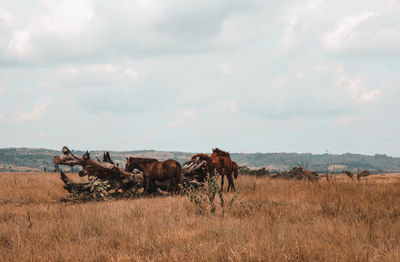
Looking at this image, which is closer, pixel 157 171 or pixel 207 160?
pixel 157 171

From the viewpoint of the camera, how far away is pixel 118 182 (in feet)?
37.1

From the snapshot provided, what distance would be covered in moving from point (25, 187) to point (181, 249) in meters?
11.2

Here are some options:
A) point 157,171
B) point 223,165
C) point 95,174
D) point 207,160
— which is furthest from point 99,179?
point 223,165

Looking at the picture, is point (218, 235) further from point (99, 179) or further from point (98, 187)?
point (99, 179)

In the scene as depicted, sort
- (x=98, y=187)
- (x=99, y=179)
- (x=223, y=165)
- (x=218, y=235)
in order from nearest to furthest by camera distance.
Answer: (x=218, y=235) < (x=98, y=187) < (x=99, y=179) < (x=223, y=165)

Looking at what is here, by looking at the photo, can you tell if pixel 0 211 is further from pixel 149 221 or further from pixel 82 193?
pixel 149 221

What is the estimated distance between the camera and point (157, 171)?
35.7 ft

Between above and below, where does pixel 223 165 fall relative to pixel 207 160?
below

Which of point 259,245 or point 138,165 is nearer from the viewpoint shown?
point 259,245

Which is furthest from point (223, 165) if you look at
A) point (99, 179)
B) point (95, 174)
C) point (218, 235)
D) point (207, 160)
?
point (218, 235)

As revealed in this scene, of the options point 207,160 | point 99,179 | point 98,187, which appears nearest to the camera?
point 98,187

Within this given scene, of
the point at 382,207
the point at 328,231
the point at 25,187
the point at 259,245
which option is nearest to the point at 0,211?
Answer: the point at 25,187

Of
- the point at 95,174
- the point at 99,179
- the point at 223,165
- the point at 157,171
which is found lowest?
the point at 99,179

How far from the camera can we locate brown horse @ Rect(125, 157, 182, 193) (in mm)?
10891
